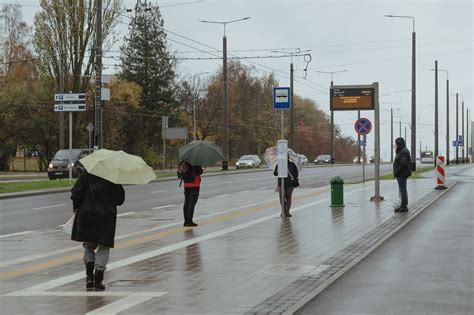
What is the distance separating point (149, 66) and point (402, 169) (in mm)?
57153

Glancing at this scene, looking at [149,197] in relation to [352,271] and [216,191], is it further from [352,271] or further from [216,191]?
[352,271]

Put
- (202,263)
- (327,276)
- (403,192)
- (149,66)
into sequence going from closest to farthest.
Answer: (327,276), (202,263), (403,192), (149,66)

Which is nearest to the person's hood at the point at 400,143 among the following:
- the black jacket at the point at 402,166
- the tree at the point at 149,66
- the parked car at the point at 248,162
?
the black jacket at the point at 402,166

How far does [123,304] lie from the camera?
7730 millimetres

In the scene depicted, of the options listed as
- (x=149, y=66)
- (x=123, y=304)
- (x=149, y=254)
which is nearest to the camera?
(x=123, y=304)

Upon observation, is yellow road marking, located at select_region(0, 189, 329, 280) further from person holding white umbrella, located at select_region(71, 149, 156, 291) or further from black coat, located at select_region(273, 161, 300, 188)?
person holding white umbrella, located at select_region(71, 149, 156, 291)

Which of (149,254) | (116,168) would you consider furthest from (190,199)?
(116,168)

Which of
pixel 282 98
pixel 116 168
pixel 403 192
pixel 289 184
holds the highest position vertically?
pixel 282 98

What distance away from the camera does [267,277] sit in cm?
932

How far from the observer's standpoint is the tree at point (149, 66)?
73.5 meters

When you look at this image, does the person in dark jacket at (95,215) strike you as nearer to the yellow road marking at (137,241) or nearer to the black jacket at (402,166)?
the yellow road marking at (137,241)

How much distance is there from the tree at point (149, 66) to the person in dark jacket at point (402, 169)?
5371 cm

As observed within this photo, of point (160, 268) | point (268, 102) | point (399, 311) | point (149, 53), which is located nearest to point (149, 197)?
point (160, 268)

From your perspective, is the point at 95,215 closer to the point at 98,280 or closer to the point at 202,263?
the point at 98,280
